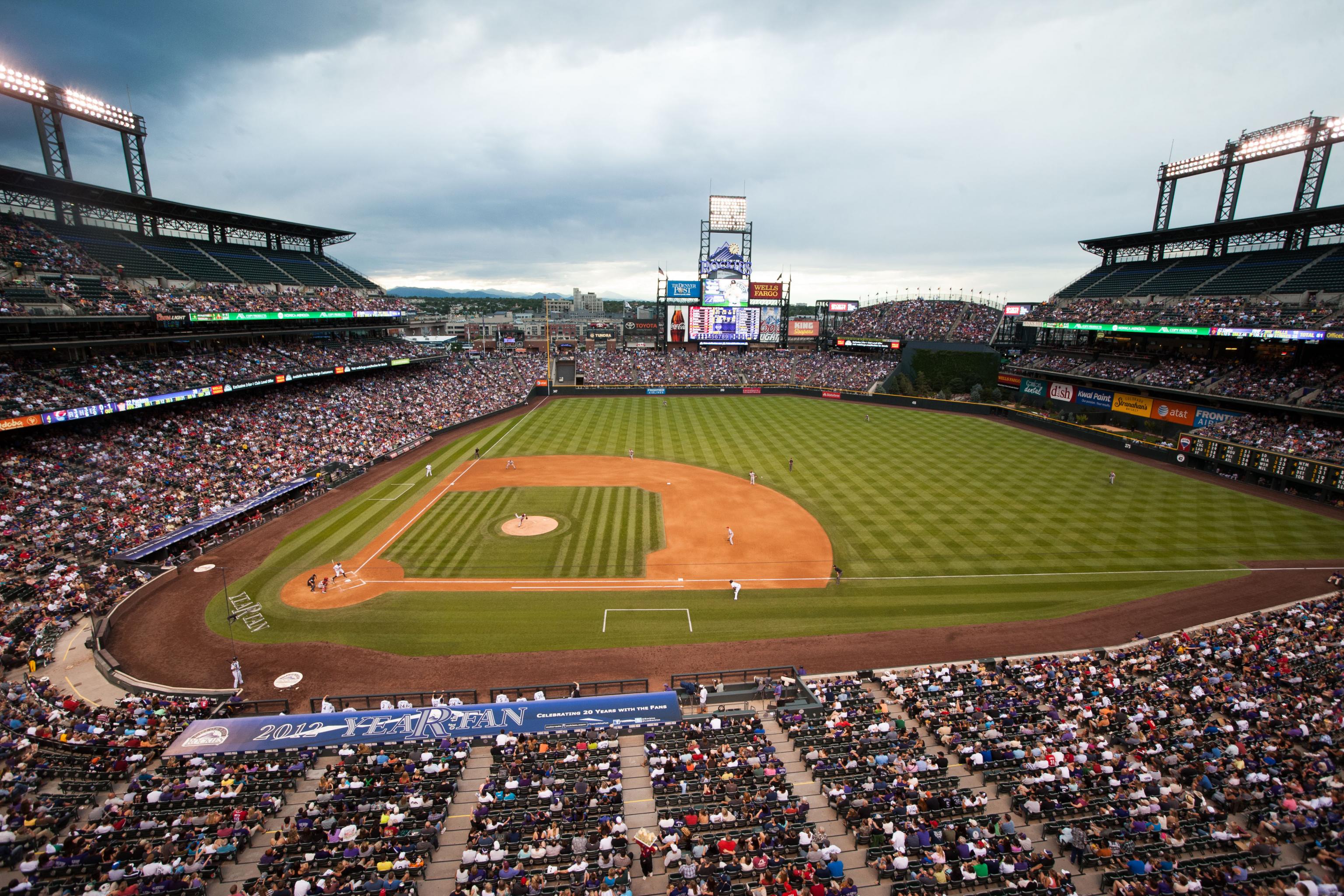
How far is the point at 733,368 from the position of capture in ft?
278

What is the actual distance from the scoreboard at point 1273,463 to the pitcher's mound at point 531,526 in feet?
152

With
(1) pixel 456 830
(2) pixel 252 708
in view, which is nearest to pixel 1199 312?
(1) pixel 456 830

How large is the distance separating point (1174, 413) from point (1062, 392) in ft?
42.5

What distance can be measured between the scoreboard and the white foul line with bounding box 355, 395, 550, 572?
53.8m

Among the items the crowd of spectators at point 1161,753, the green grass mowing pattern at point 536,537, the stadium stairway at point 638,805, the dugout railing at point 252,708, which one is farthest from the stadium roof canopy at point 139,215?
the crowd of spectators at point 1161,753

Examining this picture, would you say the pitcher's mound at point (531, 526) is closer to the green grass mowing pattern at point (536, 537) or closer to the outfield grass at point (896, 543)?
the green grass mowing pattern at point (536, 537)

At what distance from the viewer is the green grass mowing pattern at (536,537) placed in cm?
2761

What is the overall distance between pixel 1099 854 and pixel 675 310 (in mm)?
77990

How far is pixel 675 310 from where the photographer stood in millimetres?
83750

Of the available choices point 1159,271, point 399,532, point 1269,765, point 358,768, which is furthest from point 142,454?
point 1159,271

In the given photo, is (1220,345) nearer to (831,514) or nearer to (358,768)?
(831,514)

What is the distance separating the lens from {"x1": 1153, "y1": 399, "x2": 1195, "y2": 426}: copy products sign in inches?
1956

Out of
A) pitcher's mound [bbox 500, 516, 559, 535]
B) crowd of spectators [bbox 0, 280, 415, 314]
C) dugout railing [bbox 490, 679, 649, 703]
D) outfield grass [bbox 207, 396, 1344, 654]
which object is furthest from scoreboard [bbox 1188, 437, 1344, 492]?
crowd of spectators [bbox 0, 280, 415, 314]

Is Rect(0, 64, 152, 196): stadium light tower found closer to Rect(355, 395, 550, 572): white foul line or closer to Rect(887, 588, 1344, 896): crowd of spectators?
Rect(355, 395, 550, 572): white foul line
